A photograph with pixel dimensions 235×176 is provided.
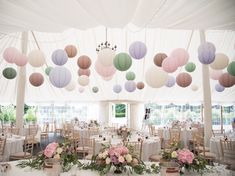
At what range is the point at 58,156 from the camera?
2584mm

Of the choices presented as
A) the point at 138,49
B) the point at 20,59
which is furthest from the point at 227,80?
the point at 20,59

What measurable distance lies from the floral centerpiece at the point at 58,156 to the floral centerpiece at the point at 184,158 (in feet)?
3.58

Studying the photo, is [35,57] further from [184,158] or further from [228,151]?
[228,151]

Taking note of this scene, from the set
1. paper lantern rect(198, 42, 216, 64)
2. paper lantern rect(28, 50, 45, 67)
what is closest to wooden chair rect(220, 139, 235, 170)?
paper lantern rect(198, 42, 216, 64)

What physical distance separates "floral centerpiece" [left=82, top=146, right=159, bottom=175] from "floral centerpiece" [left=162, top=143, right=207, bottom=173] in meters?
0.29

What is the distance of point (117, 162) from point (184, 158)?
2.46 ft

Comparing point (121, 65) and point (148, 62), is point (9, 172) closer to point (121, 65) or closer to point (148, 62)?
point (121, 65)

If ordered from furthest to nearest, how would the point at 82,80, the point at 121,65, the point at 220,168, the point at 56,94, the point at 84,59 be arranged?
the point at 56,94 < the point at 82,80 < the point at 84,59 < the point at 121,65 < the point at 220,168

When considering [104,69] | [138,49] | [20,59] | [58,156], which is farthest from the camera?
[104,69]

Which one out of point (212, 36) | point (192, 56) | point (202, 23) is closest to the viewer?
point (202, 23)

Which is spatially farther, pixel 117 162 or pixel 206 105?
pixel 206 105

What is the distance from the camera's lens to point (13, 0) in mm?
3141

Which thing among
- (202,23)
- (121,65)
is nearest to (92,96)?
(121,65)

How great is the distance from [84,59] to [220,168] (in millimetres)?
4298
